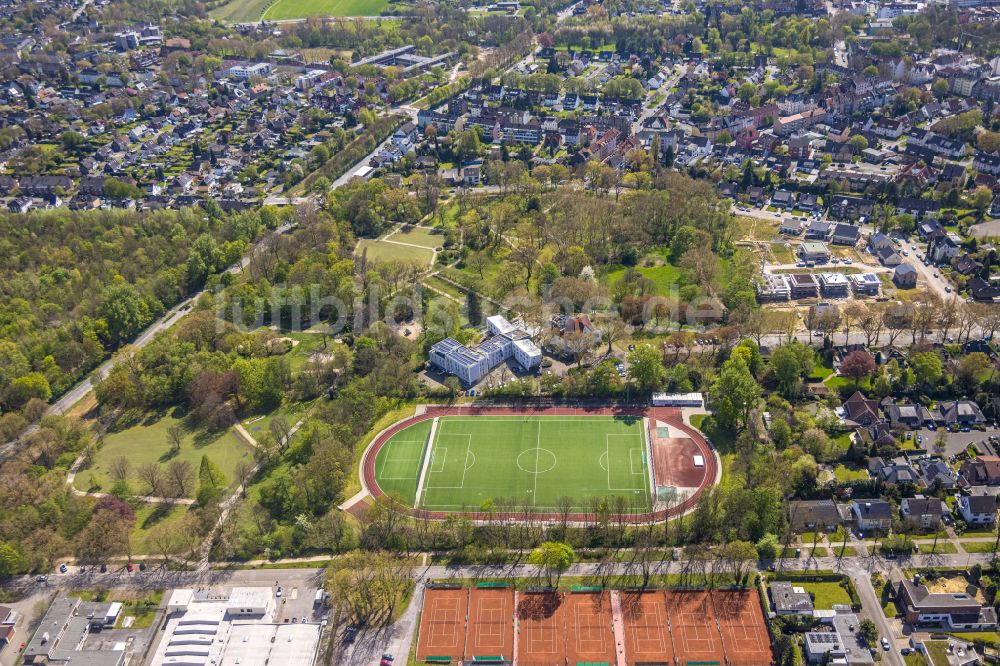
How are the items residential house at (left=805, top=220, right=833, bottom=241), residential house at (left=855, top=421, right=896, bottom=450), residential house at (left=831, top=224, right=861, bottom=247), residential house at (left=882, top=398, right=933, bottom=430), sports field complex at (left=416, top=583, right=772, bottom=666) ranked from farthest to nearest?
1. residential house at (left=805, top=220, right=833, bottom=241)
2. residential house at (left=831, top=224, right=861, bottom=247)
3. residential house at (left=882, top=398, right=933, bottom=430)
4. residential house at (left=855, top=421, right=896, bottom=450)
5. sports field complex at (left=416, top=583, right=772, bottom=666)

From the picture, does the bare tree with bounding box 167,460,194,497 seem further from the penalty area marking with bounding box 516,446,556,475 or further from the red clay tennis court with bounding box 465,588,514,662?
the penalty area marking with bounding box 516,446,556,475

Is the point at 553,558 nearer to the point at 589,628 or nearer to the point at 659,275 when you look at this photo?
Result: the point at 589,628

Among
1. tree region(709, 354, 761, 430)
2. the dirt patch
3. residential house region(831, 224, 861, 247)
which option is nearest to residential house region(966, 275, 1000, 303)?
residential house region(831, 224, 861, 247)

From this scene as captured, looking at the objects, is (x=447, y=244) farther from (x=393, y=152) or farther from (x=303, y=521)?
(x=303, y=521)

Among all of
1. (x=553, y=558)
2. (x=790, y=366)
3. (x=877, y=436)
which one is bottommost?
(x=553, y=558)

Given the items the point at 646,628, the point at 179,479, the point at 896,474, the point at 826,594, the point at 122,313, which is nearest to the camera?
the point at 646,628

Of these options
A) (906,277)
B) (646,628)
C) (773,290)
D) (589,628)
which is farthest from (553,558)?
(906,277)

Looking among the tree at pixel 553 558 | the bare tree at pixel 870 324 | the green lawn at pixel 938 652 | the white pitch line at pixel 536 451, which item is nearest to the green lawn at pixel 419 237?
the white pitch line at pixel 536 451
